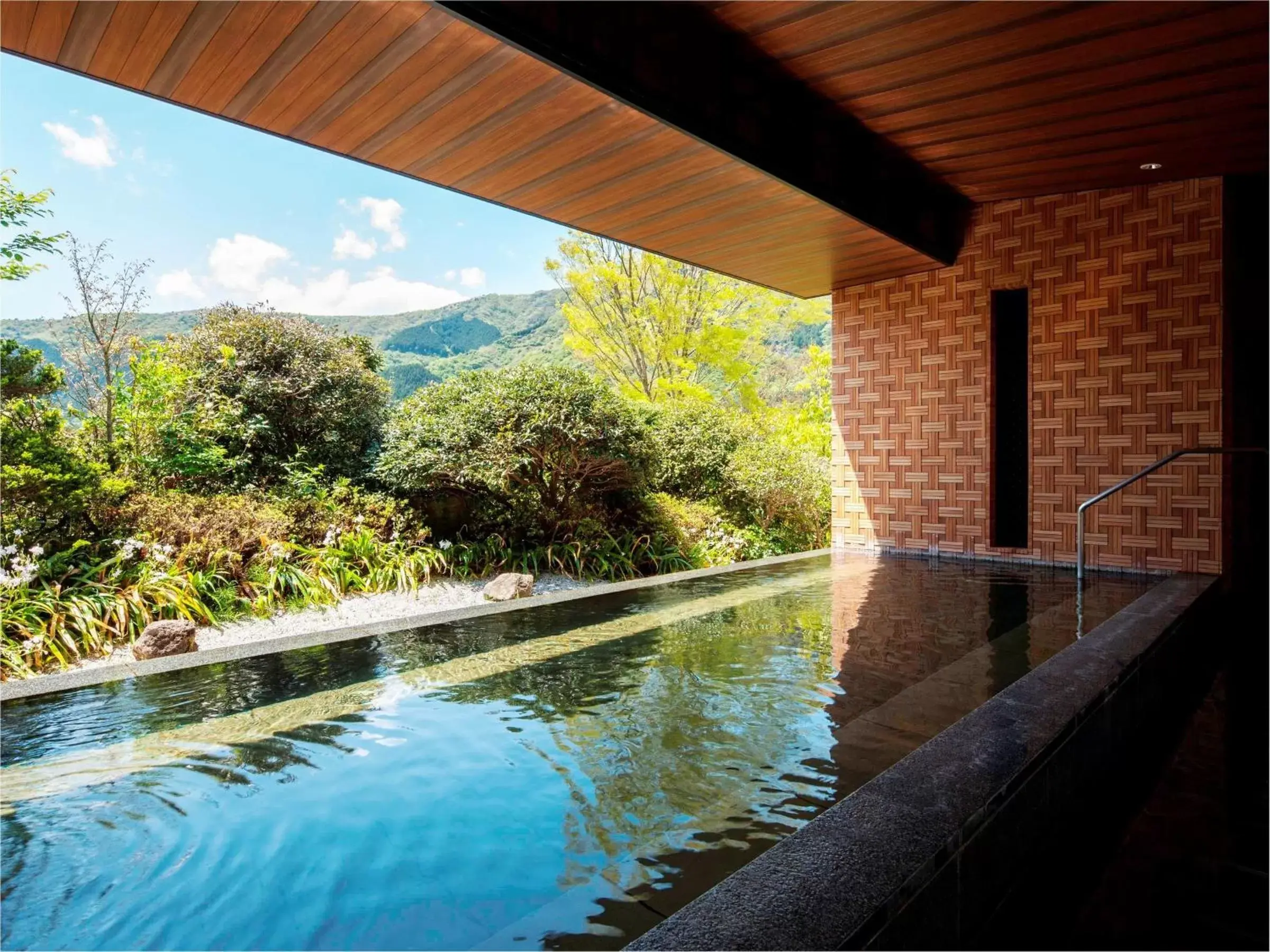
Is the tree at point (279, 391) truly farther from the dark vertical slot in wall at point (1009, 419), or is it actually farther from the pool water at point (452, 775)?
the dark vertical slot in wall at point (1009, 419)

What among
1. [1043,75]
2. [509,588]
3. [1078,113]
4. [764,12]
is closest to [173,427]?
[509,588]

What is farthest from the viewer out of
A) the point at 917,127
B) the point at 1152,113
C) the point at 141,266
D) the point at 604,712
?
the point at 141,266

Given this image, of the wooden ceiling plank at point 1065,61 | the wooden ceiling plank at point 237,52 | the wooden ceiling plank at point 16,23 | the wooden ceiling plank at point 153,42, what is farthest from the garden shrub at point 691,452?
the wooden ceiling plank at point 16,23

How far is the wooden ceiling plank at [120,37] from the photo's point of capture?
112 inches

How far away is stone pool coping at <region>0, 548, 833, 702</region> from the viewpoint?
9.57ft

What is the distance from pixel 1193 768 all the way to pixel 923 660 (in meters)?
1.06

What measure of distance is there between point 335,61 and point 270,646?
9.07 ft

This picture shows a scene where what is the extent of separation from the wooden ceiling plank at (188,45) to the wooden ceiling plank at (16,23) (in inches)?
17.7

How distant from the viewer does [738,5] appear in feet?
11.3

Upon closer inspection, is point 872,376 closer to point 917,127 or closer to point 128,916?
point 917,127

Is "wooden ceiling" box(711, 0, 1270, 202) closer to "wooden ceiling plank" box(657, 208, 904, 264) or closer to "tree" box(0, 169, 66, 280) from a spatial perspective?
"wooden ceiling plank" box(657, 208, 904, 264)

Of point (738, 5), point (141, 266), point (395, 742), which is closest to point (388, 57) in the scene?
point (738, 5)

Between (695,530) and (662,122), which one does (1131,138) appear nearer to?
A: (662,122)

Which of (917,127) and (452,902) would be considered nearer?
(452,902)
